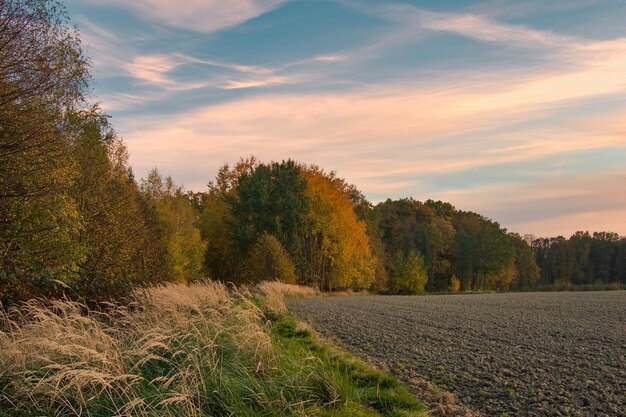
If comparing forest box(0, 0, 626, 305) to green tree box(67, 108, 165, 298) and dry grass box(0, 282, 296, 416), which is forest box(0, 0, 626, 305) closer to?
green tree box(67, 108, 165, 298)

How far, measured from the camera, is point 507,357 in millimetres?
10750

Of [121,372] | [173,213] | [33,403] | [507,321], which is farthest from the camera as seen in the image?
[173,213]

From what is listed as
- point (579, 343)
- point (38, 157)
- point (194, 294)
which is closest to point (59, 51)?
point (38, 157)

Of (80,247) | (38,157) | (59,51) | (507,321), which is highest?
(59,51)

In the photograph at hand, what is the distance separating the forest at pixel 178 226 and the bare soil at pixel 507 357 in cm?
726

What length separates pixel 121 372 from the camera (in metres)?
6.10

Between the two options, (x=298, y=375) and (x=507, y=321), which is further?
(x=507, y=321)

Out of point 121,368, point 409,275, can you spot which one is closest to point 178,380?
point 121,368

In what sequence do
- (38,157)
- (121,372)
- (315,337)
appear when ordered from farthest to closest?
(38,157) < (315,337) < (121,372)

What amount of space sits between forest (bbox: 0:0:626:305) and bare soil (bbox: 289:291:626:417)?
23.8 ft

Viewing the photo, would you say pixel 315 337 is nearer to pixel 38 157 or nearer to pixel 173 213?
pixel 38 157

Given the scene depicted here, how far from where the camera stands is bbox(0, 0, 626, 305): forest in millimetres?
13961

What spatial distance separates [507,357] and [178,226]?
43.3 metres

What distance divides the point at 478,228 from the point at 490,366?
88833 millimetres
